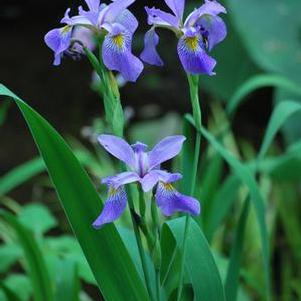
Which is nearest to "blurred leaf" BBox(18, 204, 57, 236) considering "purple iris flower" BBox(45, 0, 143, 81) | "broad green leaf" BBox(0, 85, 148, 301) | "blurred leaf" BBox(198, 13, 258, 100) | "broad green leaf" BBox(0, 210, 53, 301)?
"broad green leaf" BBox(0, 210, 53, 301)

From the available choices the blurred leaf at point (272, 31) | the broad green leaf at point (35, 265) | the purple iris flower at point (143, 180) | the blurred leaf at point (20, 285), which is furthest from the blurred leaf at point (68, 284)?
the blurred leaf at point (272, 31)

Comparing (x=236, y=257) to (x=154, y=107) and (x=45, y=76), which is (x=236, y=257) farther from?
(x=45, y=76)

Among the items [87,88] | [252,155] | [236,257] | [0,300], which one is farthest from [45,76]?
[236,257]

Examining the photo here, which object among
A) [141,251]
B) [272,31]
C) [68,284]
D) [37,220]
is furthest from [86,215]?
[272,31]

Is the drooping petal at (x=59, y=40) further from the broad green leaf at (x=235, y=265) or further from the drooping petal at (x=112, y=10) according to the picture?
the broad green leaf at (x=235, y=265)

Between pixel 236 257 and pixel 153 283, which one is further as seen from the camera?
pixel 236 257

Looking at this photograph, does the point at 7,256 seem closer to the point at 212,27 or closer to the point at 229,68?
the point at 212,27
